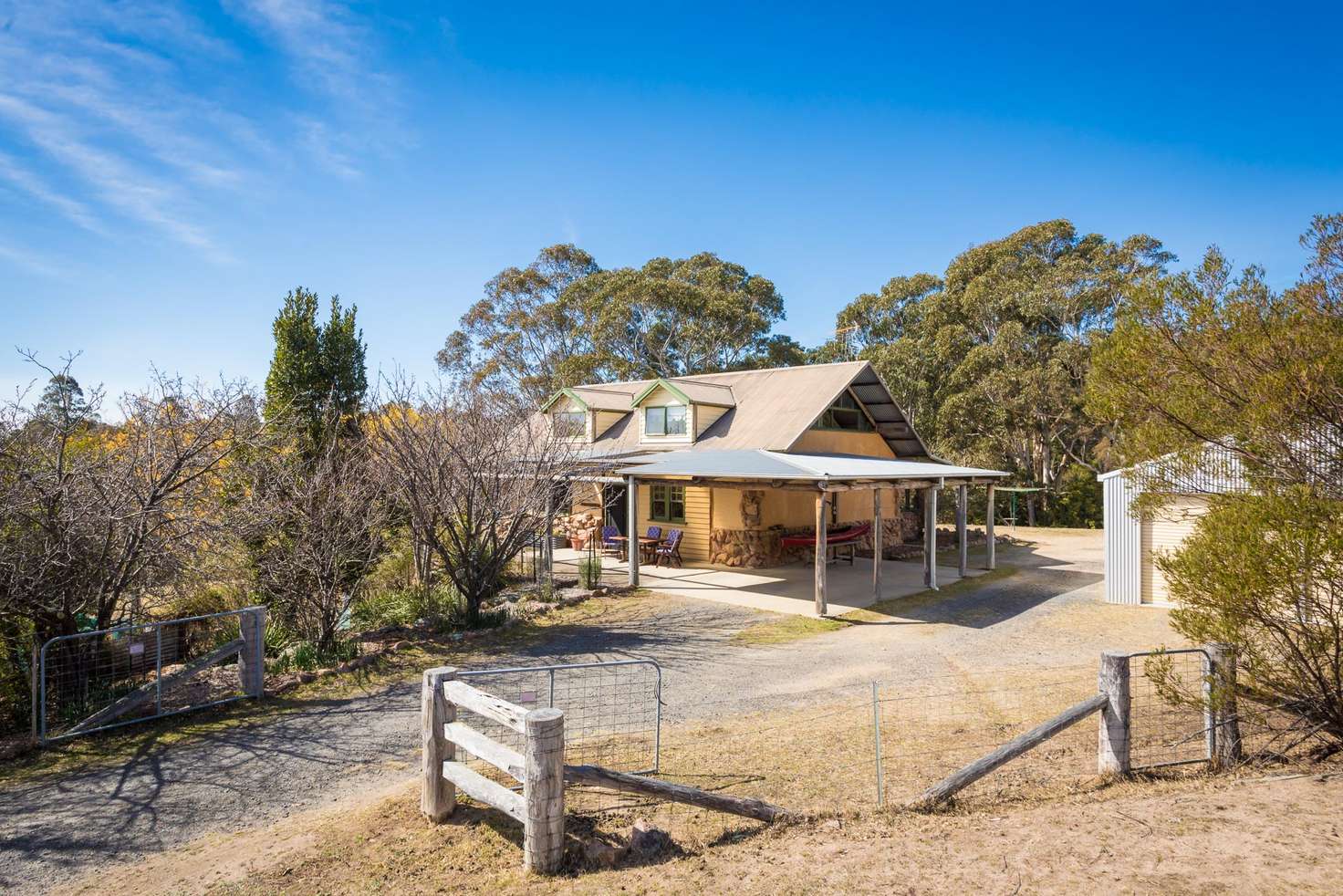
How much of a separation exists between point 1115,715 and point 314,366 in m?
15.3

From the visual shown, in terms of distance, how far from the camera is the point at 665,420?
2166 centimetres

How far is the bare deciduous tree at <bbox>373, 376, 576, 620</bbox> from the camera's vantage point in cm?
1120

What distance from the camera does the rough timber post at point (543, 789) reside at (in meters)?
4.48

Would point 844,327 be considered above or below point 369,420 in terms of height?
above

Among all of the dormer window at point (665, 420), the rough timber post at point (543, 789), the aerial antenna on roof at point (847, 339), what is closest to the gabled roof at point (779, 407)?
the dormer window at point (665, 420)

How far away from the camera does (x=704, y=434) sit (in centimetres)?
2078

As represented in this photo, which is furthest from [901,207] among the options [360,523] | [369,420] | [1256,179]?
[360,523]

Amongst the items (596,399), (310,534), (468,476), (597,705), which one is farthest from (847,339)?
(597,705)

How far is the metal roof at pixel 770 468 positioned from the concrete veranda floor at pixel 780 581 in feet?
8.21

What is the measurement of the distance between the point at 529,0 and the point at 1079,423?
26.2 metres

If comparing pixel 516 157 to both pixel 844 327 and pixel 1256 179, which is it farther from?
A: pixel 844 327

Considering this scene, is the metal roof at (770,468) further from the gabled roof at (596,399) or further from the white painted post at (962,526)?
the gabled roof at (596,399)

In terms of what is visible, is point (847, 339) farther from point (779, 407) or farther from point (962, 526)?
point (962, 526)

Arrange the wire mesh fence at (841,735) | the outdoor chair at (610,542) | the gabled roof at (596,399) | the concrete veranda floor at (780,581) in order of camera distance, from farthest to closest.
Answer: the gabled roof at (596,399) < the outdoor chair at (610,542) < the concrete veranda floor at (780,581) < the wire mesh fence at (841,735)
